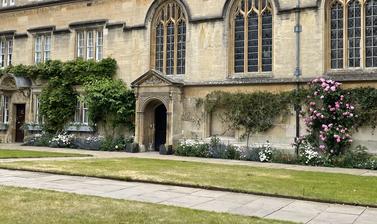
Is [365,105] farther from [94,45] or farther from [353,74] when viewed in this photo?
[94,45]

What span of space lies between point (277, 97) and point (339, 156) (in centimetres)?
342

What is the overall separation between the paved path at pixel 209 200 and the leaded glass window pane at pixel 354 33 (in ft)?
35.0

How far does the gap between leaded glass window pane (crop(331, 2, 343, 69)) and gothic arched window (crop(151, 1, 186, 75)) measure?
274 inches

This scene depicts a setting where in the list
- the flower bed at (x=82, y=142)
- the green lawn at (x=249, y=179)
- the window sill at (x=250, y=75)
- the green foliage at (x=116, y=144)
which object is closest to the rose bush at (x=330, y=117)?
the window sill at (x=250, y=75)

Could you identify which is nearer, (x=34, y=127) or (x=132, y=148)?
(x=132, y=148)

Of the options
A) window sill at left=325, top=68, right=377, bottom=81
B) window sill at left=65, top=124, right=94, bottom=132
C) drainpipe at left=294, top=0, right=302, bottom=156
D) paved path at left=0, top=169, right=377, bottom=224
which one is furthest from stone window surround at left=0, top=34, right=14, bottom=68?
window sill at left=325, top=68, right=377, bottom=81

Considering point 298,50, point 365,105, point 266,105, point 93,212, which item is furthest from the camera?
point 266,105

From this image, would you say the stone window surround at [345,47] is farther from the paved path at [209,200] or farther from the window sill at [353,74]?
the paved path at [209,200]

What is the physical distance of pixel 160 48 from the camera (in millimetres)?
22500

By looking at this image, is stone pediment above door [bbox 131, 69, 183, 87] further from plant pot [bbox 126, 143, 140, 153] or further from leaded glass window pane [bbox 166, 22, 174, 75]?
plant pot [bbox 126, 143, 140, 153]

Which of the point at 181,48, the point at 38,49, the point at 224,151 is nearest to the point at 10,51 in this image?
the point at 38,49

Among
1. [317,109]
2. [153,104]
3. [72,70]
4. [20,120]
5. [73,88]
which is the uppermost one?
[72,70]

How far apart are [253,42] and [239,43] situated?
691mm

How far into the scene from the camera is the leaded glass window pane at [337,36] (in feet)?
59.3
